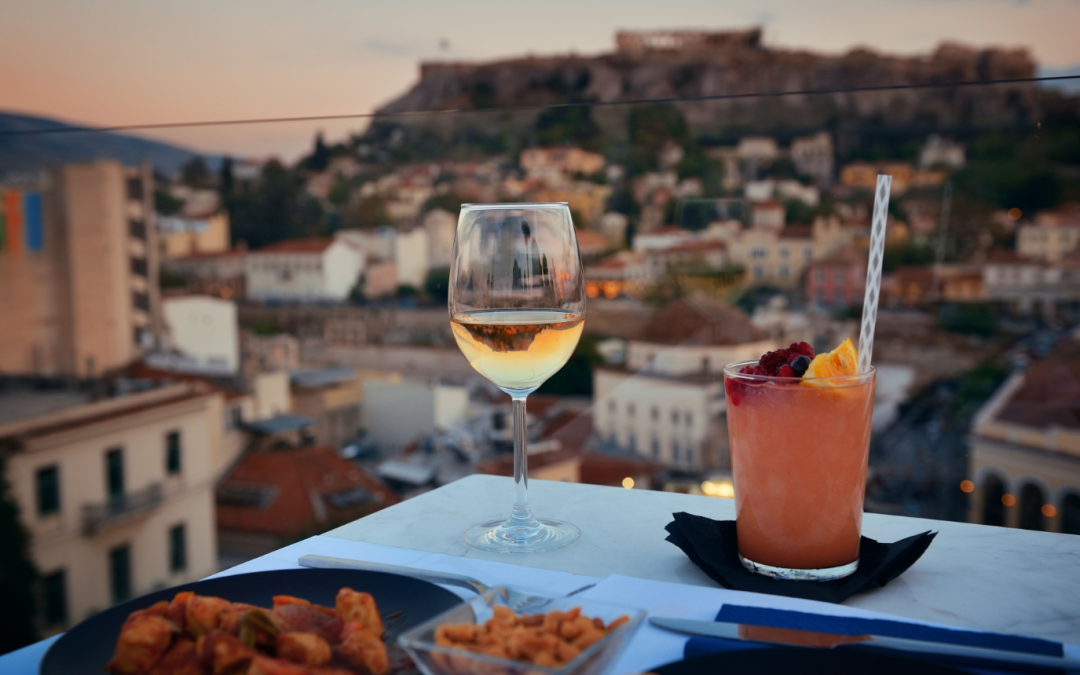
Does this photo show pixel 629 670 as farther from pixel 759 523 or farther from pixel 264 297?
pixel 264 297

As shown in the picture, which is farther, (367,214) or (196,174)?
(367,214)

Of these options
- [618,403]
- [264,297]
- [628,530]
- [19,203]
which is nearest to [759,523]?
[628,530]

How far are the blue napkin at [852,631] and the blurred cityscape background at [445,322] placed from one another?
1206cm

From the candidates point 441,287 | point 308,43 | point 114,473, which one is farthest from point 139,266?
point 441,287

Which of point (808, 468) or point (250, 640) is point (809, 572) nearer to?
point (808, 468)

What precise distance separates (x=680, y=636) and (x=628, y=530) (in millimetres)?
227

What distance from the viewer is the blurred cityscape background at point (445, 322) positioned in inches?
650

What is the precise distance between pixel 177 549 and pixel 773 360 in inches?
877

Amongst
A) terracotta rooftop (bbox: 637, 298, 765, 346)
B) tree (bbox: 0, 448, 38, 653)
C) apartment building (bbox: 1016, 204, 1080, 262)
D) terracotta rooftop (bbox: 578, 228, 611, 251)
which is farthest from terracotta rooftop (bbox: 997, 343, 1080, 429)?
tree (bbox: 0, 448, 38, 653)

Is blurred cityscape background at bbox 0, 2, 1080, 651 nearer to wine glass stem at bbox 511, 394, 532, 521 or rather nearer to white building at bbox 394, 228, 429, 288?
white building at bbox 394, 228, 429, 288

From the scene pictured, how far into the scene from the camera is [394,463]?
23312mm

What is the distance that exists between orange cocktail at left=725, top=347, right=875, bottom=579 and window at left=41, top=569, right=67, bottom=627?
20.5 meters

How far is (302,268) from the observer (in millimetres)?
21328

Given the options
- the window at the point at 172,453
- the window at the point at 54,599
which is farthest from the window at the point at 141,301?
the window at the point at 54,599
